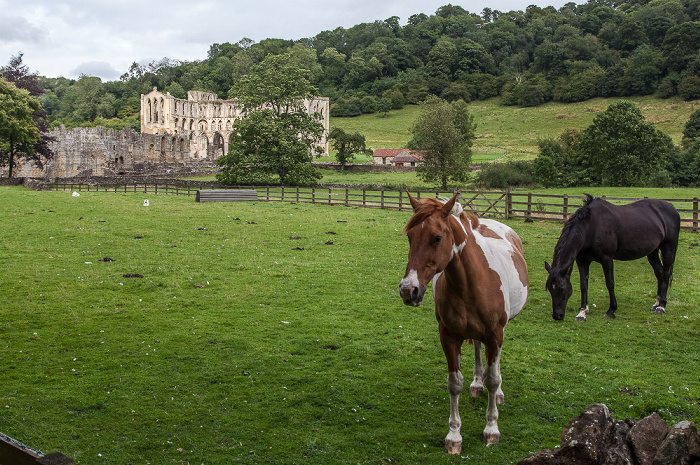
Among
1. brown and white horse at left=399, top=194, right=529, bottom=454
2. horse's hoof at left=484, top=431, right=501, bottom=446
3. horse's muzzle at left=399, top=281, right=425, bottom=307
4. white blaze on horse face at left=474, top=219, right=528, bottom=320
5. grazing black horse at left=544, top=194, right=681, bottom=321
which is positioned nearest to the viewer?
horse's muzzle at left=399, top=281, right=425, bottom=307

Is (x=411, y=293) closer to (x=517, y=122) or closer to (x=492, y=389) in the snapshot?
(x=492, y=389)

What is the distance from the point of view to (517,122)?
105562mm

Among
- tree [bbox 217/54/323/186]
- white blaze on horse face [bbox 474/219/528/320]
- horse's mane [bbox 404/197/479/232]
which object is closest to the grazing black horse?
white blaze on horse face [bbox 474/219/528/320]

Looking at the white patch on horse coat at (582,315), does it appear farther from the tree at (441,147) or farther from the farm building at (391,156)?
the farm building at (391,156)

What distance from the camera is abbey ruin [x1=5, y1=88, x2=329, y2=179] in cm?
6294

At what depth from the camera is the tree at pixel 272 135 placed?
1711 inches

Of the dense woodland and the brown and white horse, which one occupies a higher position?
the dense woodland

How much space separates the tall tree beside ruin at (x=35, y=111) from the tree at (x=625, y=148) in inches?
2165

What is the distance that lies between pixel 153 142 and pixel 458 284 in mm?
80728

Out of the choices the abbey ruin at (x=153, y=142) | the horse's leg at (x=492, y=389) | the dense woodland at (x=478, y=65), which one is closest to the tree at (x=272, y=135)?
the abbey ruin at (x=153, y=142)

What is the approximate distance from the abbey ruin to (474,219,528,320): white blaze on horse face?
134 feet

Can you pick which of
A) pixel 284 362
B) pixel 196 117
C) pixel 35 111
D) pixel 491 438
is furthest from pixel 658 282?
pixel 196 117

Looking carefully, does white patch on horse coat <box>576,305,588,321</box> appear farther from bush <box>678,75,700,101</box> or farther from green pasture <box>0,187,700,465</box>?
bush <box>678,75,700,101</box>

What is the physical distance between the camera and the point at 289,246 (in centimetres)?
1695
